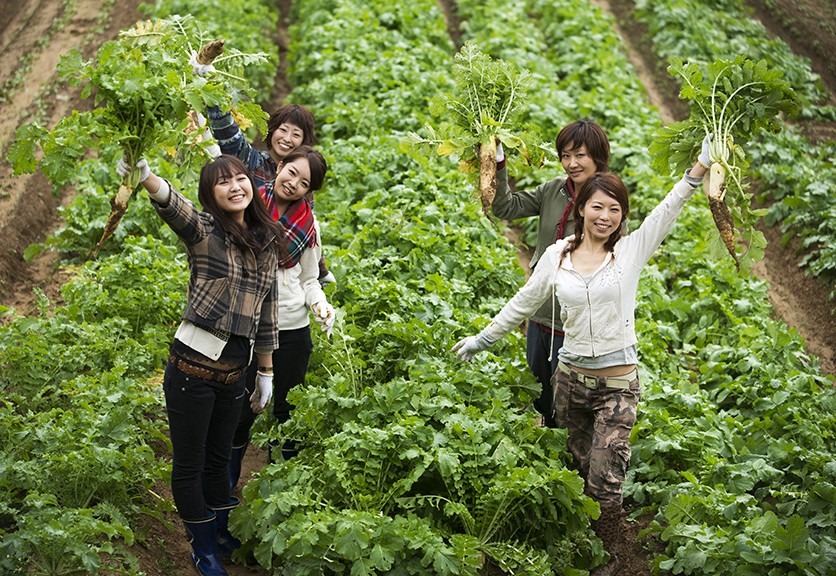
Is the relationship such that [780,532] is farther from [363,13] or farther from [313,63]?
[363,13]

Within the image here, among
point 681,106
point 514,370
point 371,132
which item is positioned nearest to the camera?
point 514,370

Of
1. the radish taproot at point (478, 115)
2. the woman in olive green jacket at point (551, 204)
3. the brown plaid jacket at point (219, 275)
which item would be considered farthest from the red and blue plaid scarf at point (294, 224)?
the woman in olive green jacket at point (551, 204)

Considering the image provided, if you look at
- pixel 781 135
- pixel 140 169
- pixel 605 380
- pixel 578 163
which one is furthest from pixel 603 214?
pixel 781 135

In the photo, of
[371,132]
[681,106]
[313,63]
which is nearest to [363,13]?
[313,63]

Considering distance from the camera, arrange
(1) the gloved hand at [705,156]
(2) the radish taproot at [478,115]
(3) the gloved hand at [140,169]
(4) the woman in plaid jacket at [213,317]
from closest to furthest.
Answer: (3) the gloved hand at [140,169], (4) the woman in plaid jacket at [213,317], (1) the gloved hand at [705,156], (2) the radish taproot at [478,115]

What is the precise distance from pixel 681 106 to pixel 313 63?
6048mm

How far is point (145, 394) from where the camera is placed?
429 cm

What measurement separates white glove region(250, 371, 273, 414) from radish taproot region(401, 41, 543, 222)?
1741 millimetres

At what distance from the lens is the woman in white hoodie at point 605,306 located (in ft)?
11.5

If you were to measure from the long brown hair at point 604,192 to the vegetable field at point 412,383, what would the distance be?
24.9 inches

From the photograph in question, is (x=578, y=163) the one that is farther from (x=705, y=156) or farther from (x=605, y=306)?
(x=605, y=306)

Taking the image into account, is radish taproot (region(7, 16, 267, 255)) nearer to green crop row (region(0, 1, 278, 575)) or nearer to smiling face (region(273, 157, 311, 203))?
smiling face (region(273, 157, 311, 203))

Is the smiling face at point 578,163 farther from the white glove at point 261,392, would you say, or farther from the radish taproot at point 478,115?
the white glove at point 261,392

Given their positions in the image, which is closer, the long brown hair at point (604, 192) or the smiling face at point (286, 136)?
the long brown hair at point (604, 192)
